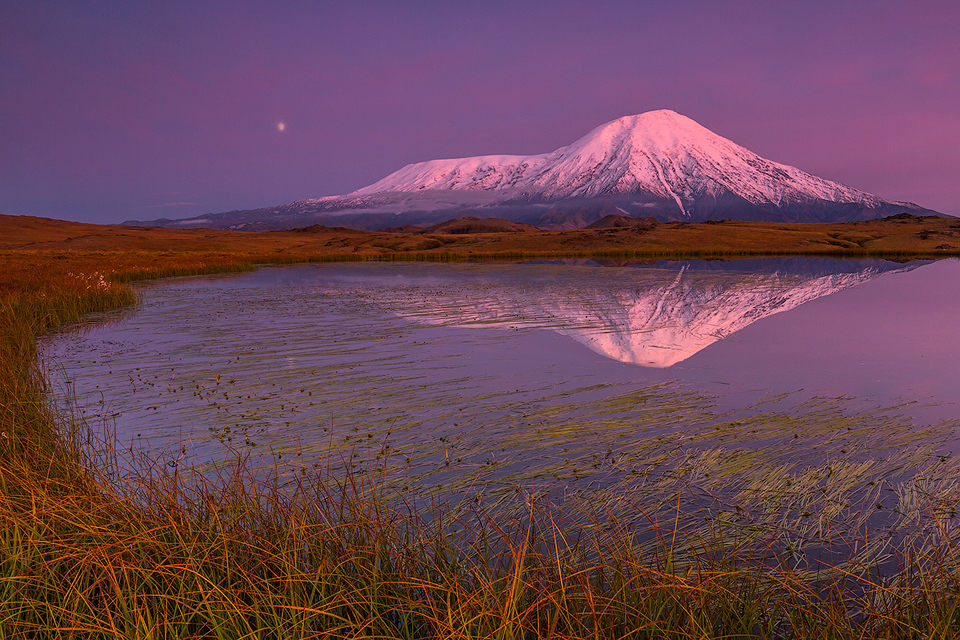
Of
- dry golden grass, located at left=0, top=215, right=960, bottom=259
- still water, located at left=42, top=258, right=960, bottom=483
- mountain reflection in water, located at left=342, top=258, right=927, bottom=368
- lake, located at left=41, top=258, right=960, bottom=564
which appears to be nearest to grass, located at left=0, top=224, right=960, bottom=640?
lake, located at left=41, top=258, right=960, bottom=564

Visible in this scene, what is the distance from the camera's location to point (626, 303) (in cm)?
3022

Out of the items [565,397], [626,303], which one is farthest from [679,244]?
[565,397]

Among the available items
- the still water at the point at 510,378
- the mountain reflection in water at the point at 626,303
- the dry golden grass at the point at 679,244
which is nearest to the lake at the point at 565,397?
the still water at the point at 510,378

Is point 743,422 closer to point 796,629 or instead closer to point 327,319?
point 796,629

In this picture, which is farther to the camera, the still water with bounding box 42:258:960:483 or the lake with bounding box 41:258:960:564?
the still water with bounding box 42:258:960:483

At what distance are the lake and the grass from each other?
0.50ft

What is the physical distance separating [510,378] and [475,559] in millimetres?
8769

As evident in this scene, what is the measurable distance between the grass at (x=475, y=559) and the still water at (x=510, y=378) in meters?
1.11

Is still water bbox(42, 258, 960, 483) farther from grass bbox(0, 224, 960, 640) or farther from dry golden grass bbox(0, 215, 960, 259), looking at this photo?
dry golden grass bbox(0, 215, 960, 259)

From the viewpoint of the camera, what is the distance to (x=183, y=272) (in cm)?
5828

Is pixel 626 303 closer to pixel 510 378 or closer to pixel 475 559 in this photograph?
pixel 510 378

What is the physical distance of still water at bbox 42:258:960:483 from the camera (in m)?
9.70

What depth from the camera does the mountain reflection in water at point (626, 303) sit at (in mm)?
19922

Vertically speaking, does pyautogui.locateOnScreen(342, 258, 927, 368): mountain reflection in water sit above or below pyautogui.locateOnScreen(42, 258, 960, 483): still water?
above
